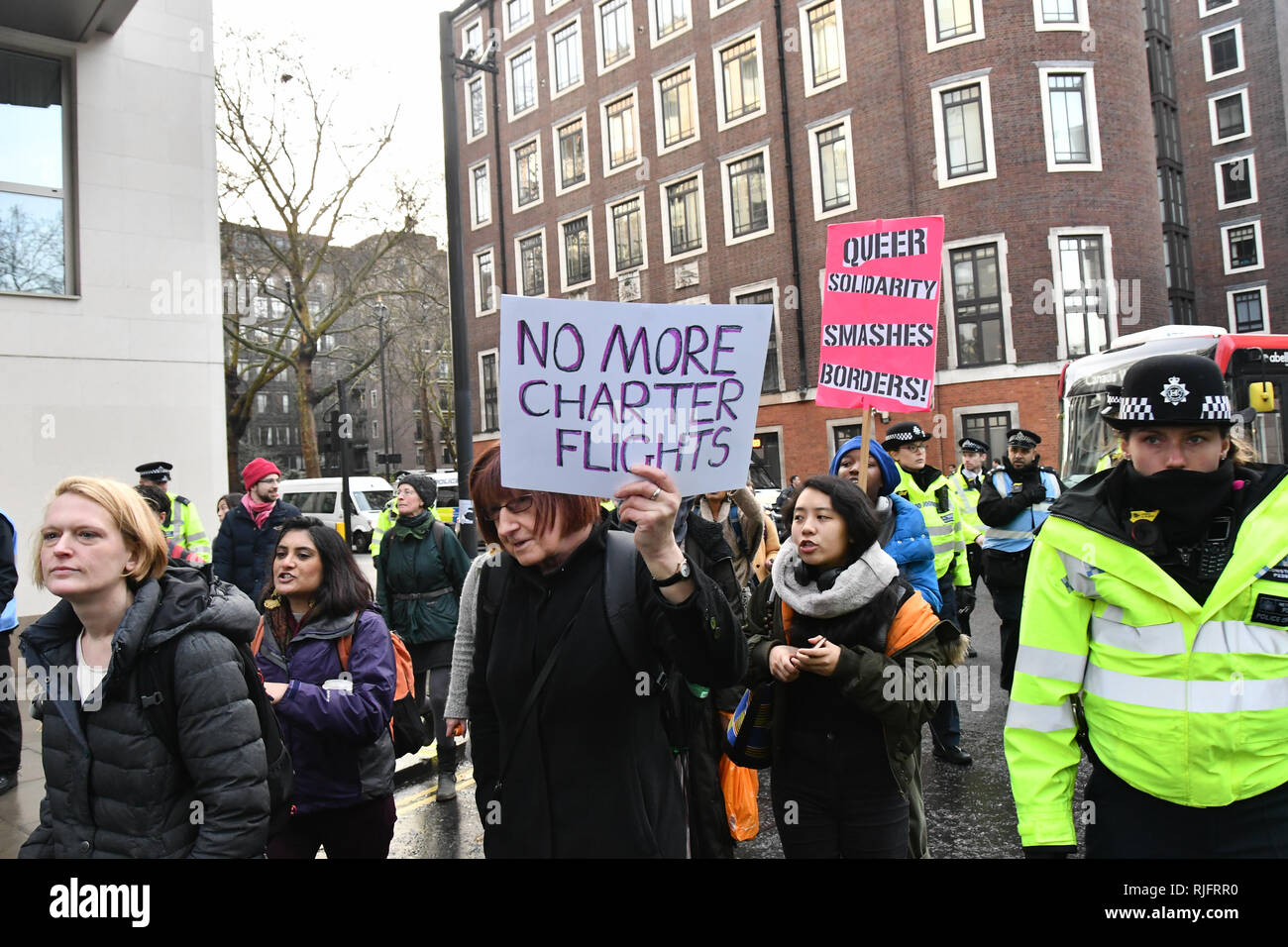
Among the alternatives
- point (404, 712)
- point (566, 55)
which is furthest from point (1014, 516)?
point (566, 55)

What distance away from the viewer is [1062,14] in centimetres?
2373

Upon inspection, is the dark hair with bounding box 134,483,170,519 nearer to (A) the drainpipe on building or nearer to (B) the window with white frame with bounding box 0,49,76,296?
(B) the window with white frame with bounding box 0,49,76,296

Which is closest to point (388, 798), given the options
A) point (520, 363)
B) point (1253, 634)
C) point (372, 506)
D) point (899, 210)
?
point (520, 363)

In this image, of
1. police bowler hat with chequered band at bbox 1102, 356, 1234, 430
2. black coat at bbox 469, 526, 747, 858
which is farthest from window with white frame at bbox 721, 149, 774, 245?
black coat at bbox 469, 526, 747, 858

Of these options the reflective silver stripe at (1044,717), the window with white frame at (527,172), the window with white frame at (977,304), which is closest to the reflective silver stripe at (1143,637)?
the reflective silver stripe at (1044,717)

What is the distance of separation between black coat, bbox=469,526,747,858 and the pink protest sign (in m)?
3.23

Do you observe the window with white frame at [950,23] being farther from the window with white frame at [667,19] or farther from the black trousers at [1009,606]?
the black trousers at [1009,606]

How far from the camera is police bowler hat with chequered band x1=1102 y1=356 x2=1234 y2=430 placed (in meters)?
2.18

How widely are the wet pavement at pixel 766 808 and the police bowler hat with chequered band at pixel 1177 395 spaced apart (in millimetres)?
2418

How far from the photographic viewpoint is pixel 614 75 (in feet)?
107

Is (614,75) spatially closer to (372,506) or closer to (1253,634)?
(372,506)

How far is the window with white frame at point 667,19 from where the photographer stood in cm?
3023

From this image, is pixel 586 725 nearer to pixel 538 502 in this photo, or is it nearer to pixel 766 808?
pixel 538 502

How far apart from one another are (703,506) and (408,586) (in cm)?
186
